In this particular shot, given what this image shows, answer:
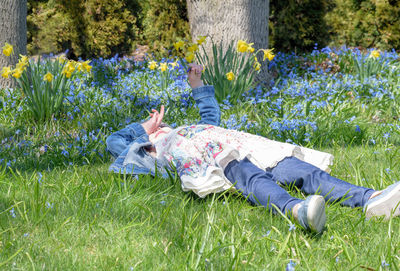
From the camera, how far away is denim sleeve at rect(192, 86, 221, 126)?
320cm

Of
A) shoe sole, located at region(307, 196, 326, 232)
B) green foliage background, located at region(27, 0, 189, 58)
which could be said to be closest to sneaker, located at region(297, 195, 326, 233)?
shoe sole, located at region(307, 196, 326, 232)

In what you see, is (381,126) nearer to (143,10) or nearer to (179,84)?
(179,84)

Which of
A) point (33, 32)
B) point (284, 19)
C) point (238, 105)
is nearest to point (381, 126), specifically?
point (238, 105)

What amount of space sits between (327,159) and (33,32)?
8976 mm

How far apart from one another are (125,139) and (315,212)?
1.59 metres

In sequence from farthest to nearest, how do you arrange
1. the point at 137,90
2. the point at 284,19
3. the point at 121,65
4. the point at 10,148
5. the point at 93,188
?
the point at 284,19 < the point at 121,65 < the point at 137,90 < the point at 10,148 < the point at 93,188

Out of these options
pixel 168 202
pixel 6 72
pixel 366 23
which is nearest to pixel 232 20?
pixel 6 72

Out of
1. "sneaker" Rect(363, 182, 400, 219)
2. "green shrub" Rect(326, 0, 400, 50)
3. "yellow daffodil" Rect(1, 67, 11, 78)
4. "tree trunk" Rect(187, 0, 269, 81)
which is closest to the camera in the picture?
"sneaker" Rect(363, 182, 400, 219)

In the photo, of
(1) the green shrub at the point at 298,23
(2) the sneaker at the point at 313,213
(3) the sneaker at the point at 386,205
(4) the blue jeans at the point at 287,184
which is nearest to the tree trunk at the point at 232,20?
(1) the green shrub at the point at 298,23

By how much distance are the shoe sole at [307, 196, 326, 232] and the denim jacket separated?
1.10 m

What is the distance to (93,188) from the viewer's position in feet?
8.29

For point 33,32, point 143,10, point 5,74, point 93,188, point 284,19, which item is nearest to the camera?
point 93,188

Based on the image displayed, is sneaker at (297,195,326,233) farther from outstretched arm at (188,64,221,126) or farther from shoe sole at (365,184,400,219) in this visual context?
outstretched arm at (188,64,221,126)

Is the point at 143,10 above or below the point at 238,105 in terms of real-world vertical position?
above
